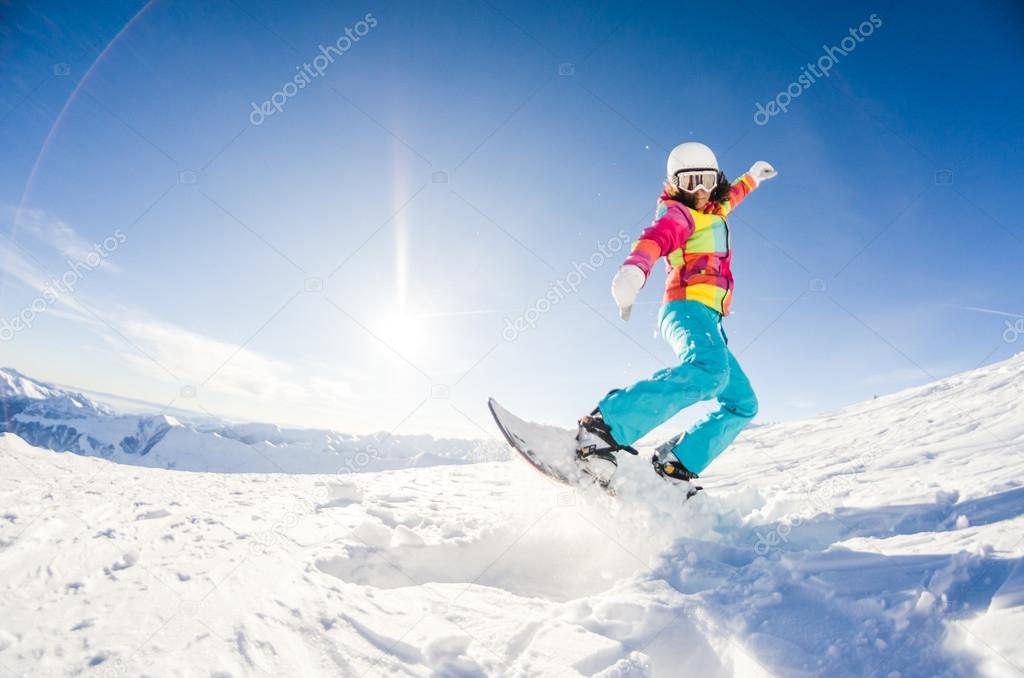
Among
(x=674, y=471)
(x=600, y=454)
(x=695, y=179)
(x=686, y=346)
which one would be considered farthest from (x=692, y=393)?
(x=695, y=179)

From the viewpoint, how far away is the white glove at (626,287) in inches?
109

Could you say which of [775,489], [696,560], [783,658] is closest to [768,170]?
[775,489]

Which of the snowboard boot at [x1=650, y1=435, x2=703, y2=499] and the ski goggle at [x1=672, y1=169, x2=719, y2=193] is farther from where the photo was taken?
the ski goggle at [x1=672, y1=169, x2=719, y2=193]

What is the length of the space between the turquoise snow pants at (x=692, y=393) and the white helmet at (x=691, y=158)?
111cm

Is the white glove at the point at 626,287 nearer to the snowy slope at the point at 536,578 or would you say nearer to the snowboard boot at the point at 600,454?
the snowboard boot at the point at 600,454

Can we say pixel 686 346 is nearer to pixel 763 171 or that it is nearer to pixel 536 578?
pixel 536 578

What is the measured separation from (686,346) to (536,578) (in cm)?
189

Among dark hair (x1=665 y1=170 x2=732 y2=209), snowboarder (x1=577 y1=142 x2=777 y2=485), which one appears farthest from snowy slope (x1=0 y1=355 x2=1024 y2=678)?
dark hair (x1=665 y1=170 x2=732 y2=209)

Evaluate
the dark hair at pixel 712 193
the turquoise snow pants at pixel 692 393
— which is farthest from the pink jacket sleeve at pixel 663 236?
the turquoise snow pants at pixel 692 393

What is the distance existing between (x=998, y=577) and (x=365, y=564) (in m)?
2.71

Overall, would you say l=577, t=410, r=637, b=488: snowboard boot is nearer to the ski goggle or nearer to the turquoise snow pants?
the turquoise snow pants

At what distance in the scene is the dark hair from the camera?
351cm

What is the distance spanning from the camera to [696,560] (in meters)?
2.18

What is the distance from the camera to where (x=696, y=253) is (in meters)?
3.37
